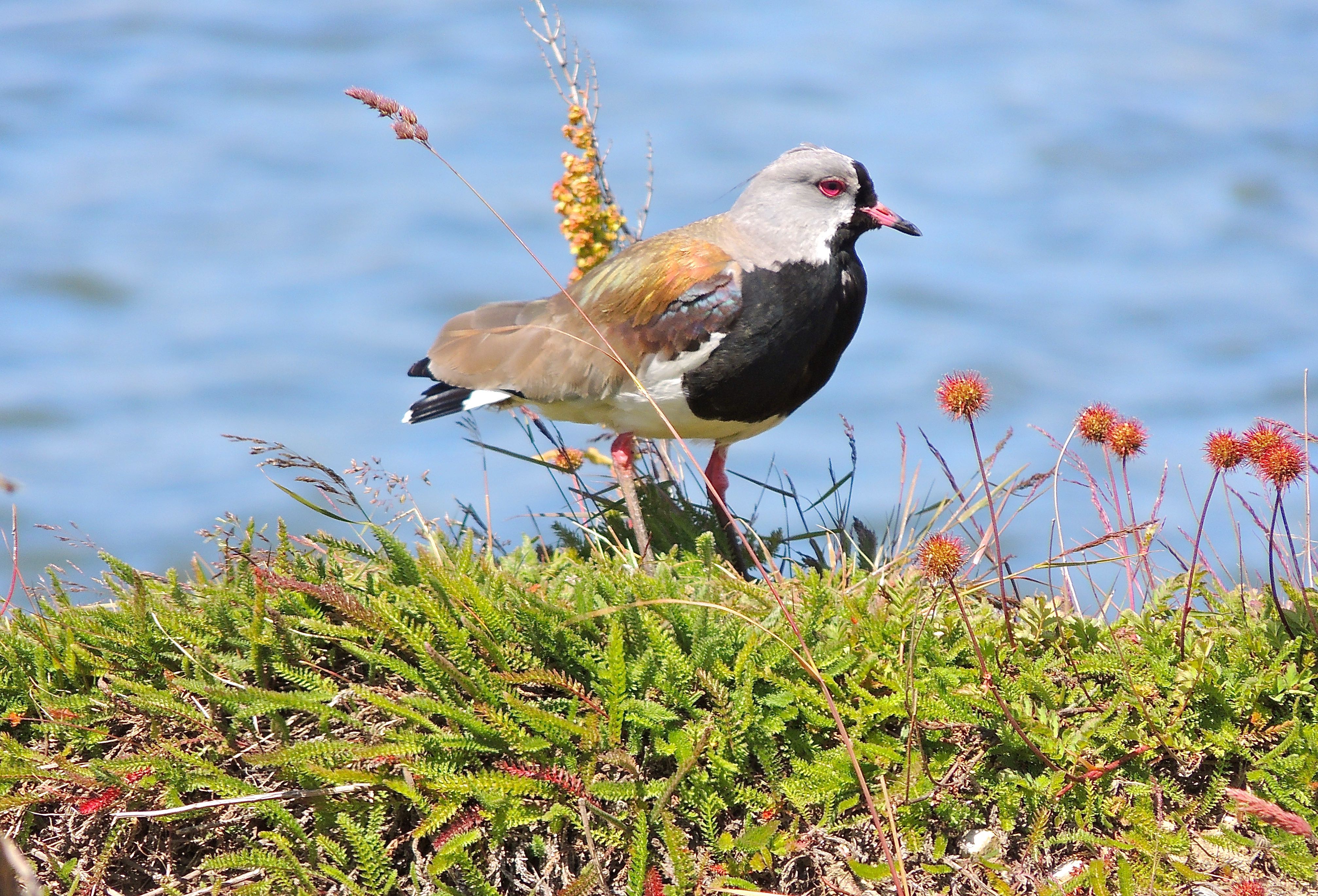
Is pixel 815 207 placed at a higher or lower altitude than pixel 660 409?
higher

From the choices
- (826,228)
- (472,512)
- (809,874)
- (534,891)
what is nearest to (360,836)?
(534,891)

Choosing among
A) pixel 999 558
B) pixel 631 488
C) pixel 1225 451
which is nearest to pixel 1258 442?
pixel 1225 451

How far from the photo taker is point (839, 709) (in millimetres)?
3137

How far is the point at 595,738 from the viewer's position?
3.01m

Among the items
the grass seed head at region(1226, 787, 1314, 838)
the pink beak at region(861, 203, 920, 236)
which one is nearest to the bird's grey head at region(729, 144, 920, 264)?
the pink beak at region(861, 203, 920, 236)

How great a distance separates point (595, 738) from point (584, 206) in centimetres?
292

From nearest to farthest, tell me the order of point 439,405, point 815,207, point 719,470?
point 815,207 → point 439,405 → point 719,470

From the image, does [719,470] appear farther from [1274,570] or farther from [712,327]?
[1274,570]

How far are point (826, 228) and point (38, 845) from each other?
3.07 m

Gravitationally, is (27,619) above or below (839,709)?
below

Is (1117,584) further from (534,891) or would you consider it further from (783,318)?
(534,891)

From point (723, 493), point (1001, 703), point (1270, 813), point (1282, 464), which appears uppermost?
point (1282, 464)

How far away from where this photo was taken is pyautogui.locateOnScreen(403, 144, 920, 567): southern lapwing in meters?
4.42

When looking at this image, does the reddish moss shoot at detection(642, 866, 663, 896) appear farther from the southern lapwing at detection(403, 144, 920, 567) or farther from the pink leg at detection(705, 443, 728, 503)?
the pink leg at detection(705, 443, 728, 503)
